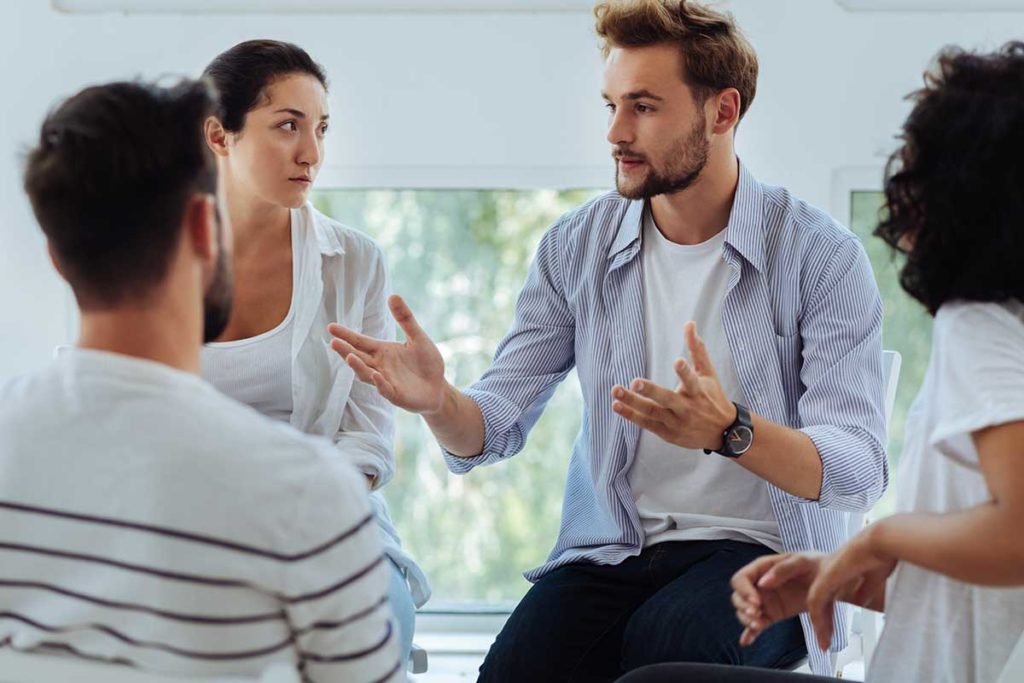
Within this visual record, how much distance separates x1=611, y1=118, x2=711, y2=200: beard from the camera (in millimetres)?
2074

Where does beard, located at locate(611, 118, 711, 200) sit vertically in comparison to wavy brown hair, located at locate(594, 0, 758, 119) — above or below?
below

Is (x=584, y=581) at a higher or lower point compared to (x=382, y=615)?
lower

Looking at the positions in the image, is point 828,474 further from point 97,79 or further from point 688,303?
point 97,79

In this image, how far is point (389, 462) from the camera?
213 cm

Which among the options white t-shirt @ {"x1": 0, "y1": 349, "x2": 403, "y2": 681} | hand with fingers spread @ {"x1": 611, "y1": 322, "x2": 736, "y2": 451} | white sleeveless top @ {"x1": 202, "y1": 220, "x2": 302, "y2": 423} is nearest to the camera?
white t-shirt @ {"x1": 0, "y1": 349, "x2": 403, "y2": 681}

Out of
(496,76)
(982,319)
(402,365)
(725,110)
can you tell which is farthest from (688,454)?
(496,76)

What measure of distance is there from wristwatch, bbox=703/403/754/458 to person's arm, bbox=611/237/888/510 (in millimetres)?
15

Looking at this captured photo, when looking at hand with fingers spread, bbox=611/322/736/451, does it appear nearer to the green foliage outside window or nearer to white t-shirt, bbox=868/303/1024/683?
white t-shirt, bbox=868/303/1024/683

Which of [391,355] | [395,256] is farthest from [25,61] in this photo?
[391,355]

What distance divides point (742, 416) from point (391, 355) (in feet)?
1.78

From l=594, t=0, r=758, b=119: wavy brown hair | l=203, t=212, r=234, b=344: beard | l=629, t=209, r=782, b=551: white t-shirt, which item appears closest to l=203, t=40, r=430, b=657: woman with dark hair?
l=629, t=209, r=782, b=551: white t-shirt

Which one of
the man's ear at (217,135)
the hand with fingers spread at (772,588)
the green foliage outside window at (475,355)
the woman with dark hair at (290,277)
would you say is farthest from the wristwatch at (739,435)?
the green foliage outside window at (475,355)

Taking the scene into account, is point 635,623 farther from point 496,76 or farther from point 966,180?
point 496,76

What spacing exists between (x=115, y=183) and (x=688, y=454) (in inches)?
47.5
